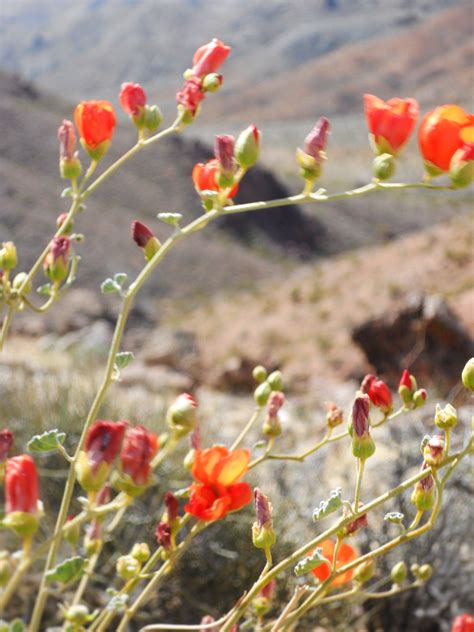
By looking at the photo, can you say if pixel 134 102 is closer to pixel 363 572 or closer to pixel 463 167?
pixel 463 167

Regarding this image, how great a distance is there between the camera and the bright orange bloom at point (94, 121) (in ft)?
4.04

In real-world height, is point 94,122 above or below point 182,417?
above

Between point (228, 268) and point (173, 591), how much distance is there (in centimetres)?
1488

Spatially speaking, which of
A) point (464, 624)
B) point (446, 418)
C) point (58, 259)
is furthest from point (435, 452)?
point (58, 259)

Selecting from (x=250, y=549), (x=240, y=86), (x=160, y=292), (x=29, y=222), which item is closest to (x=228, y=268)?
(x=160, y=292)

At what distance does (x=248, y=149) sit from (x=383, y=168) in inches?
7.4

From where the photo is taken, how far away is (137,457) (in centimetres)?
95

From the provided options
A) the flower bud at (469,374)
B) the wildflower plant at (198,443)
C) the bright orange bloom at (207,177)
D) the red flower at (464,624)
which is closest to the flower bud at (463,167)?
the wildflower plant at (198,443)

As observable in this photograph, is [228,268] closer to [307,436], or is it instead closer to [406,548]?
[307,436]

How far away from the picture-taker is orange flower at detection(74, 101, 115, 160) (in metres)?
1.23

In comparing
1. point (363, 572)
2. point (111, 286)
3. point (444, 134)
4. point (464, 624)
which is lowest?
point (363, 572)

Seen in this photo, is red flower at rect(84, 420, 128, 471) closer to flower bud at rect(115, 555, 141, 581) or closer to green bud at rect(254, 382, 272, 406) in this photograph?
flower bud at rect(115, 555, 141, 581)

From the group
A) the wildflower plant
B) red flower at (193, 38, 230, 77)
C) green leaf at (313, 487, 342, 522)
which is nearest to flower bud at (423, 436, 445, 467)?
the wildflower plant

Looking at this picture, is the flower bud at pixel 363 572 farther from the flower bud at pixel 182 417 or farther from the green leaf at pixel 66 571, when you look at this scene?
the green leaf at pixel 66 571
